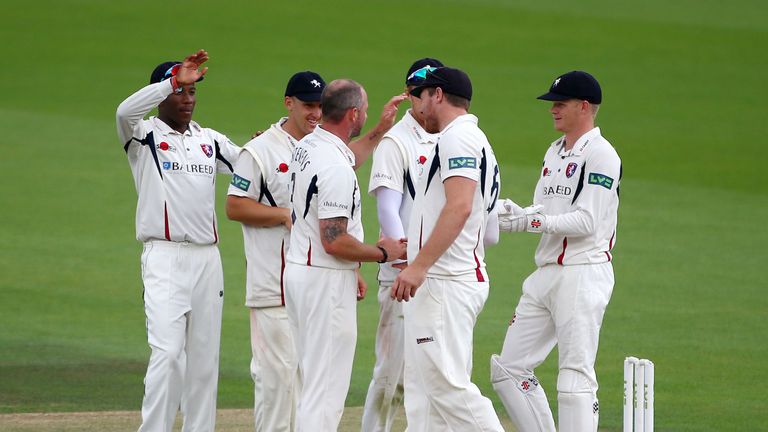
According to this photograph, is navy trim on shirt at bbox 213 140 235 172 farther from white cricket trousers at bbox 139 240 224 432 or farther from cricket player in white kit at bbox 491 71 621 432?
cricket player in white kit at bbox 491 71 621 432

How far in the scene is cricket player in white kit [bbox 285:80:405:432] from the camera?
254 inches

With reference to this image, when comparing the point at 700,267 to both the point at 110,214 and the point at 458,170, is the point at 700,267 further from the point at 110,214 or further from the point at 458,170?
the point at 458,170

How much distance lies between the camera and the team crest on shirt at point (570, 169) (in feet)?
23.1

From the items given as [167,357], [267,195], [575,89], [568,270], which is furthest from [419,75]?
[167,357]

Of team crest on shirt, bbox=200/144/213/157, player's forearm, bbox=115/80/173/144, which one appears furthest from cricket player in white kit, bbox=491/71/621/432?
player's forearm, bbox=115/80/173/144

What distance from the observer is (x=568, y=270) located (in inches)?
277

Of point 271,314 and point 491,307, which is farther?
point 491,307

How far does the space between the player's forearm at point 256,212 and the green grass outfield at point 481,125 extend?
220cm

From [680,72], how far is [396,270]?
1842cm

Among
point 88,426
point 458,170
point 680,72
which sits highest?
point 680,72

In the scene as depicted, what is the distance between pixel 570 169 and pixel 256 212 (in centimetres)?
179

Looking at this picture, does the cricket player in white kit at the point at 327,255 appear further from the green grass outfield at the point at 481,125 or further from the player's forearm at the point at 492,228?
the green grass outfield at the point at 481,125

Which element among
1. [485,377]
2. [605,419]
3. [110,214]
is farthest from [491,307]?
[110,214]

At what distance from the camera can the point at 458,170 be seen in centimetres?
629
